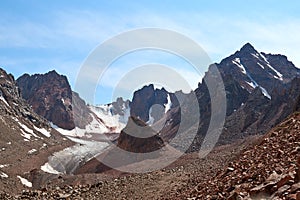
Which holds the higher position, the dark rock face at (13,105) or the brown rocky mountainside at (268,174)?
the dark rock face at (13,105)

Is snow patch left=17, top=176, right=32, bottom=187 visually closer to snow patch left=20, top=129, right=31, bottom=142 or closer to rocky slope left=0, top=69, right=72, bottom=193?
rocky slope left=0, top=69, right=72, bottom=193

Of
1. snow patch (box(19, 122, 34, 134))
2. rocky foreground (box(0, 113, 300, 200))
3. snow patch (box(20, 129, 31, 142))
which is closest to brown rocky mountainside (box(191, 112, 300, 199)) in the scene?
rocky foreground (box(0, 113, 300, 200))

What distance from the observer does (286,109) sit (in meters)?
101

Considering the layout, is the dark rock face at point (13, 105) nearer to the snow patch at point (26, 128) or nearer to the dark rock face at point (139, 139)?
the snow patch at point (26, 128)

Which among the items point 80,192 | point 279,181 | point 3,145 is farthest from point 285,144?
point 3,145

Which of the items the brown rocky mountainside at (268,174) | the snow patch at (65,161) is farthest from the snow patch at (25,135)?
the brown rocky mountainside at (268,174)

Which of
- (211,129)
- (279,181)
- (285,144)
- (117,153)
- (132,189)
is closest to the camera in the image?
(279,181)

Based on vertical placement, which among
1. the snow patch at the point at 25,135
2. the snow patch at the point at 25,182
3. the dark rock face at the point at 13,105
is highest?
the dark rock face at the point at 13,105

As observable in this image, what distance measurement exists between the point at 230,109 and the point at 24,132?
75.1 m

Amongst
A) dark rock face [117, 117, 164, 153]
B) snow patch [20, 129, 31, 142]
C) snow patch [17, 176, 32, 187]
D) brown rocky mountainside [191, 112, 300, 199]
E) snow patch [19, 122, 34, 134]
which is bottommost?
brown rocky mountainside [191, 112, 300, 199]

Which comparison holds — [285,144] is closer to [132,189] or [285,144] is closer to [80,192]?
[132,189]

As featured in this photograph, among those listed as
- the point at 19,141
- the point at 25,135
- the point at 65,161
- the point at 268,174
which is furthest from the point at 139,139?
the point at 268,174

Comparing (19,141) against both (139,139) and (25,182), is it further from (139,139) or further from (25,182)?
(25,182)

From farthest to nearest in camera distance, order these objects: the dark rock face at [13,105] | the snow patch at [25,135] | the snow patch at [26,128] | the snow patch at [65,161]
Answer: the dark rock face at [13,105], the snow patch at [26,128], the snow patch at [25,135], the snow patch at [65,161]
